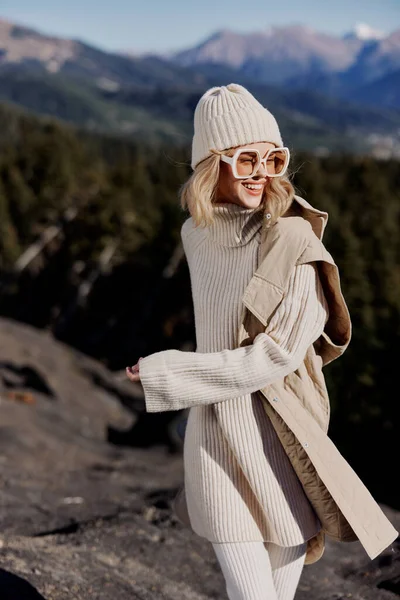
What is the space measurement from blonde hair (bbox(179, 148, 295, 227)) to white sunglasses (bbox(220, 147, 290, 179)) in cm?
5

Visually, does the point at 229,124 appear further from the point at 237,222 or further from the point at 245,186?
the point at 237,222

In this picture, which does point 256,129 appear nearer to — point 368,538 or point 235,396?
point 235,396

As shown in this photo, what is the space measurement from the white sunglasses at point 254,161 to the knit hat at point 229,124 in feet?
0.20

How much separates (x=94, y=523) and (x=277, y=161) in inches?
260

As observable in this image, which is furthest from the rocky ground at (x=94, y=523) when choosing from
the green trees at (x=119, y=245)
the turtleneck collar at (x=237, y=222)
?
the green trees at (x=119, y=245)

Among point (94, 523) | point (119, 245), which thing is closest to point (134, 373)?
point (94, 523)

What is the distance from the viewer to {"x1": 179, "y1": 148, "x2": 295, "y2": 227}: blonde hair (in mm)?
3320

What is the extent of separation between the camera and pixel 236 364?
3.17 meters

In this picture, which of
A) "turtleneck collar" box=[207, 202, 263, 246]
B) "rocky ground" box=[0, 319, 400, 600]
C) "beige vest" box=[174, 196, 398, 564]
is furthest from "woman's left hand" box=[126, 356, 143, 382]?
"rocky ground" box=[0, 319, 400, 600]

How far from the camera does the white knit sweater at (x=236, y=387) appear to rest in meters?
3.19

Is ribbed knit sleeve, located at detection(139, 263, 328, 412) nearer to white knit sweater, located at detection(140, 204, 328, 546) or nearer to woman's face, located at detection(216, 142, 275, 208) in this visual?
white knit sweater, located at detection(140, 204, 328, 546)

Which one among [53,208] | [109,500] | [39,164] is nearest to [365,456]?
[109,500]

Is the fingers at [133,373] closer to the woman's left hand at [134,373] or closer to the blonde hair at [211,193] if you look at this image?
the woman's left hand at [134,373]

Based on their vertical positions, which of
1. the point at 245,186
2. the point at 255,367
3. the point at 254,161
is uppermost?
the point at 254,161
